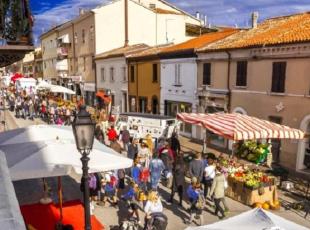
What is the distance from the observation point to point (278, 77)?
56.7 ft

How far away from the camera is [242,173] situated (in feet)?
42.4

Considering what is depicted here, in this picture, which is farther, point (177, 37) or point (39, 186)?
point (177, 37)

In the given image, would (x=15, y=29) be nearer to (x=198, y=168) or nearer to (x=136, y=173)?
(x=136, y=173)

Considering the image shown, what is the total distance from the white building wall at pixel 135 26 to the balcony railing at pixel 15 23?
97.3 ft

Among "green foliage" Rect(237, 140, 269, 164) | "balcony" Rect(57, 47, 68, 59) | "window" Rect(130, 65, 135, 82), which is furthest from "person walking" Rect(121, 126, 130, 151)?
"balcony" Rect(57, 47, 68, 59)

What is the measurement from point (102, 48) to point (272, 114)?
78.4 feet

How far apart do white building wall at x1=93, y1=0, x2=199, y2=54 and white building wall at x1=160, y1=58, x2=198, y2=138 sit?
9.91 m

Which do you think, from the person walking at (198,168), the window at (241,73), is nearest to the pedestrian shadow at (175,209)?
the person walking at (198,168)

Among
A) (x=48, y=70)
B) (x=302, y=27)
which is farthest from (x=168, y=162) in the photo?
(x=48, y=70)

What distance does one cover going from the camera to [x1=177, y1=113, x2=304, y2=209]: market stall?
38.7 feet

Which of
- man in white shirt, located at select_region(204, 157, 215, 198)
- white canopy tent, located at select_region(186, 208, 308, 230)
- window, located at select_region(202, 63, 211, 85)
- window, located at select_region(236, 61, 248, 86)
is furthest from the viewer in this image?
window, located at select_region(202, 63, 211, 85)

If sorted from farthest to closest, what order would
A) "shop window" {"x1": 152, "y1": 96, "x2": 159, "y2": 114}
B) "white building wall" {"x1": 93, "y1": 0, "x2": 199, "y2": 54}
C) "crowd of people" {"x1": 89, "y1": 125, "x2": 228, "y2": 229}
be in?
"white building wall" {"x1": 93, "y1": 0, "x2": 199, "y2": 54}, "shop window" {"x1": 152, "y1": 96, "x2": 159, "y2": 114}, "crowd of people" {"x1": 89, "y1": 125, "x2": 228, "y2": 229}

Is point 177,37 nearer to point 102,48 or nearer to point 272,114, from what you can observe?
point 102,48

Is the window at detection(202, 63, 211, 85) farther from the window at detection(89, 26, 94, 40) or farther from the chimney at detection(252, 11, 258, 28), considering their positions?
the window at detection(89, 26, 94, 40)
